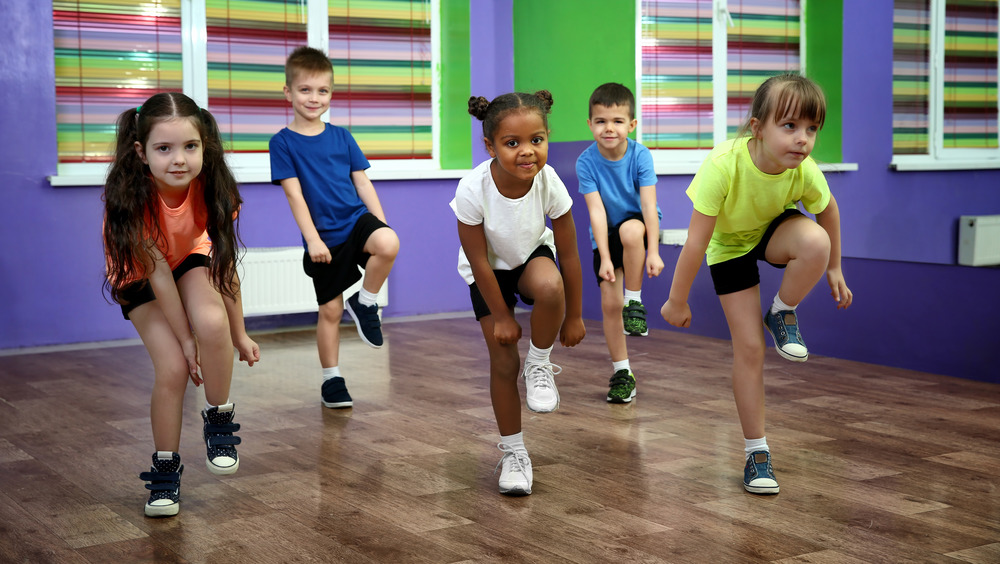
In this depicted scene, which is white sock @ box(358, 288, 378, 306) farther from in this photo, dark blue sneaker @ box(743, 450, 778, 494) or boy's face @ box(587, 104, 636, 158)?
dark blue sneaker @ box(743, 450, 778, 494)

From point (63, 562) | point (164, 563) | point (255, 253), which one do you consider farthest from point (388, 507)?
point (255, 253)

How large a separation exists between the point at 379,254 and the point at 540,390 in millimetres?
1094

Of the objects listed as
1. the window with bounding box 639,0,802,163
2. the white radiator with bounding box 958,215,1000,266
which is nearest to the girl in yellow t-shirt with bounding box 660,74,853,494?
the white radiator with bounding box 958,215,1000,266

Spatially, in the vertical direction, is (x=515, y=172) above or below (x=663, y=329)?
above

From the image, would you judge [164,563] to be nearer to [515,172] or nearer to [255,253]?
[515,172]

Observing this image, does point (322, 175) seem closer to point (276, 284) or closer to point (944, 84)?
point (276, 284)

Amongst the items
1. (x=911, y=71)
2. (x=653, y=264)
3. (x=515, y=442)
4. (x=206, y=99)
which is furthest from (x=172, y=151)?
(x=911, y=71)

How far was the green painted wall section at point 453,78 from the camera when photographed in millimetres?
5941

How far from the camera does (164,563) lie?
6.47 ft

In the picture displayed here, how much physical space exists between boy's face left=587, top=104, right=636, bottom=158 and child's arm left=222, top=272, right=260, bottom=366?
1.49 meters

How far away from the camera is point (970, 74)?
14.5 feet

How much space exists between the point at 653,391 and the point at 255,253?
8.18ft

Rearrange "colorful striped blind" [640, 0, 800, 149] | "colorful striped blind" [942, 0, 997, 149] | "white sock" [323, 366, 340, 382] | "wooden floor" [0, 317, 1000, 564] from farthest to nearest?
1. "colorful striped blind" [640, 0, 800, 149]
2. "colorful striped blind" [942, 0, 997, 149]
3. "white sock" [323, 366, 340, 382]
4. "wooden floor" [0, 317, 1000, 564]

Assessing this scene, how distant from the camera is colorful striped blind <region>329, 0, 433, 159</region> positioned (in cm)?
565
